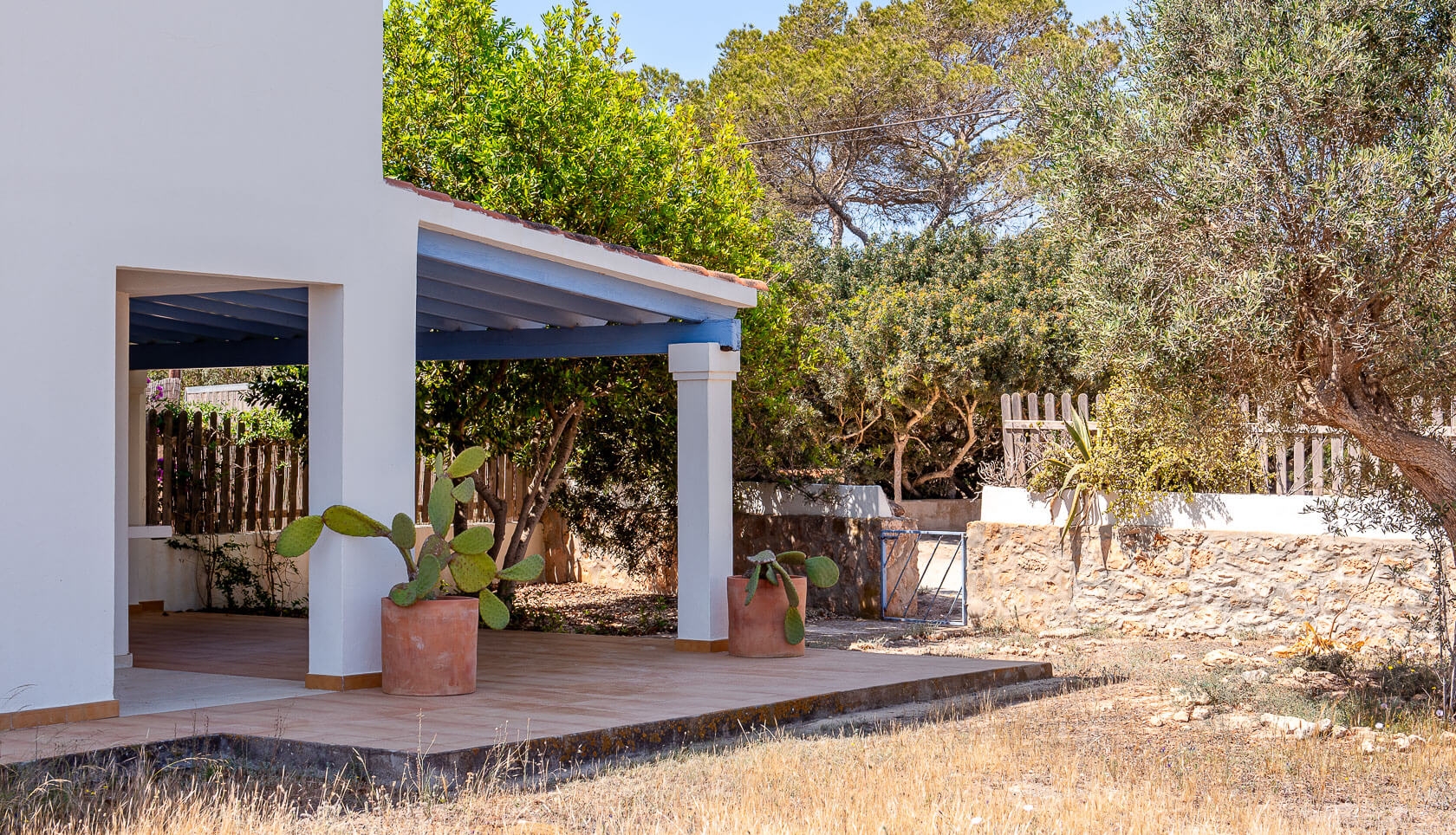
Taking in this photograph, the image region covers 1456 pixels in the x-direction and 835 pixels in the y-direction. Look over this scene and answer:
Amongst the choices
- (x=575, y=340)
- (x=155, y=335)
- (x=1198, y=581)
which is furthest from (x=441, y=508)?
(x=1198, y=581)

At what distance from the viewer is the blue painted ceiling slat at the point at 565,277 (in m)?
8.48

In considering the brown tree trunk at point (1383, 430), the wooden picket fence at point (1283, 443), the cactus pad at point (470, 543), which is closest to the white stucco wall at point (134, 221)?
the cactus pad at point (470, 543)

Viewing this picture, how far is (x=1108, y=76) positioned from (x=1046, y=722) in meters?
3.88

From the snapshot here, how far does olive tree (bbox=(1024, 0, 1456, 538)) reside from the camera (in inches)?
280

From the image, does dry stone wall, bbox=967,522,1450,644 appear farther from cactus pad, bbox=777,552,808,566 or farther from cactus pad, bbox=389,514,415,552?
cactus pad, bbox=389,514,415,552

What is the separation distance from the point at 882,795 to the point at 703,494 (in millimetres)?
4588

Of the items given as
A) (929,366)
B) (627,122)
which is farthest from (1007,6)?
(627,122)

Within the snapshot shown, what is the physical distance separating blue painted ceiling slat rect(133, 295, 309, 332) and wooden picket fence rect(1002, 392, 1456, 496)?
22.2 ft

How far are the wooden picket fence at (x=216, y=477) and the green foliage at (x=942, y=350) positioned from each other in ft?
25.6

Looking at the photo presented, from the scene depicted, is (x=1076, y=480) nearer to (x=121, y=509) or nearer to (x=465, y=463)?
(x=465, y=463)

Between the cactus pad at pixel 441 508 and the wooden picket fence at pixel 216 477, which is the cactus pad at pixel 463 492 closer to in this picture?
the cactus pad at pixel 441 508

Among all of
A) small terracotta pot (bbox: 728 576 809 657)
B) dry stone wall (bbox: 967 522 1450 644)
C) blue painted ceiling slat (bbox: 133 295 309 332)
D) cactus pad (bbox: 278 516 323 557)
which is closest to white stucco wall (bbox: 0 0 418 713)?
cactus pad (bbox: 278 516 323 557)

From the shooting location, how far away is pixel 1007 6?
26922mm

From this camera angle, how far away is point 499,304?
10.3 metres
